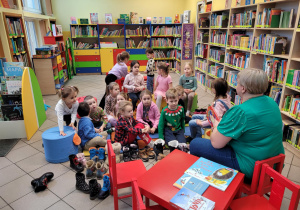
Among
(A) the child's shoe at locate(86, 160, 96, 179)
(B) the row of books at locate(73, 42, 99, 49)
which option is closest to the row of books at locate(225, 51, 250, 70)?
(A) the child's shoe at locate(86, 160, 96, 179)

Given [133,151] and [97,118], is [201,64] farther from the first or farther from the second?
[133,151]

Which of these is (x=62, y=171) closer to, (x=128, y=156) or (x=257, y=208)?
(x=128, y=156)

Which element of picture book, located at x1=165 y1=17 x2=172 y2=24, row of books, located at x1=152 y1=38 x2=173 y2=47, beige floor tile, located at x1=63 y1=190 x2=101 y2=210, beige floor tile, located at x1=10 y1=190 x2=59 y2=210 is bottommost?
beige floor tile, located at x1=63 y1=190 x2=101 y2=210

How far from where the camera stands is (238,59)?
14.4ft

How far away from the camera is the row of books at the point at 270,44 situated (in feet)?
10.8

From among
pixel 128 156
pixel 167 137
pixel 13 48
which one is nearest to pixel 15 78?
pixel 13 48

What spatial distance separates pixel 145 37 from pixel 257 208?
7697 mm

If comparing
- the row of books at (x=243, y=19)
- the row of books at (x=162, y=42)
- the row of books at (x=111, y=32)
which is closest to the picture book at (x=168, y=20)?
the row of books at (x=162, y=42)

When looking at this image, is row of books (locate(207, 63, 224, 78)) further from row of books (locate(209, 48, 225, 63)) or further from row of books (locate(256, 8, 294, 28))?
row of books (locate(256, 8, 294, 28))

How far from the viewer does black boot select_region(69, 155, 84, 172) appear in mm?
2494

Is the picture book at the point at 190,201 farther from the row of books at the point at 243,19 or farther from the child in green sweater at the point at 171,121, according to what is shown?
the row of books at the point at 243,19

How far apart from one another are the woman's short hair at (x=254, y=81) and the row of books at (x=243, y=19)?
9.04ft

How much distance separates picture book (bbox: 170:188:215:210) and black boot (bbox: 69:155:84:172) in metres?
1.55

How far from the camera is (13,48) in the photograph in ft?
13.9
